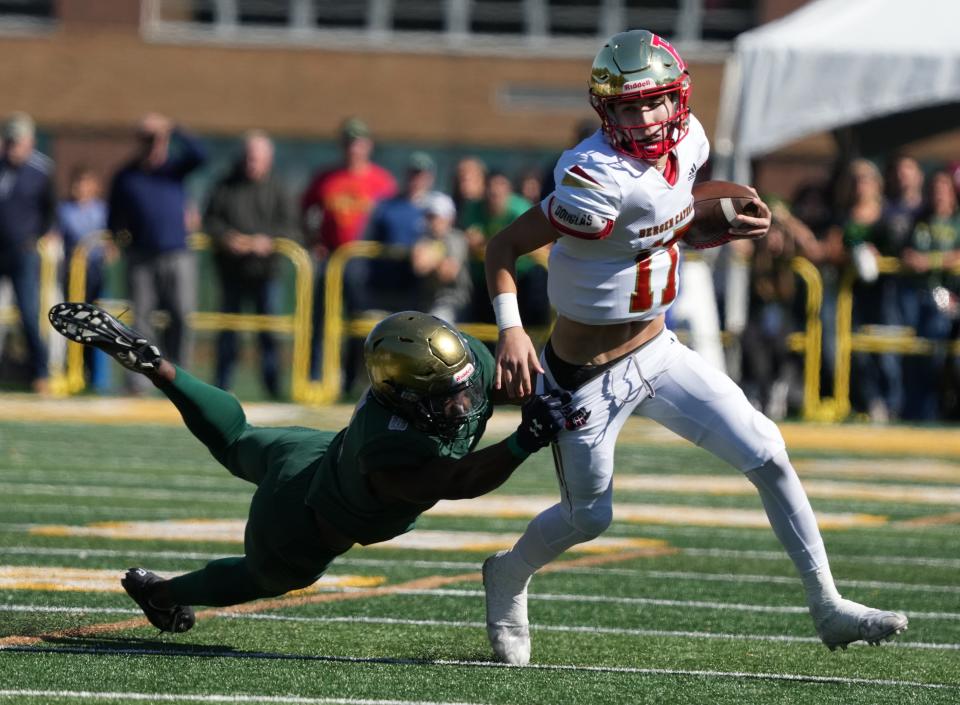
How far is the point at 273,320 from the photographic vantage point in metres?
15.1

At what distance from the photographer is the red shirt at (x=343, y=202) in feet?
50.4

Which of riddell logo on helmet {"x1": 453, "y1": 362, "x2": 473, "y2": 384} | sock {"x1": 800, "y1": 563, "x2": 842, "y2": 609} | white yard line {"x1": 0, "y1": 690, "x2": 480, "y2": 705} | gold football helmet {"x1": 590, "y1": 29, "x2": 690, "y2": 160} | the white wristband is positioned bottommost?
white yard line {"x1": 0, "y1": 690, "x2": 480, "y2": 705}

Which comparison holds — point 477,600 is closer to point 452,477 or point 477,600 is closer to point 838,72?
point 452,477

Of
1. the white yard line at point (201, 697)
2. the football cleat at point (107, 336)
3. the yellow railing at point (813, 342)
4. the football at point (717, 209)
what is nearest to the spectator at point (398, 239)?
the yellow railing at point (813, 342)

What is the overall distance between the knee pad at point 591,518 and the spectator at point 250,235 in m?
9.81

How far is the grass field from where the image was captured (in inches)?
199

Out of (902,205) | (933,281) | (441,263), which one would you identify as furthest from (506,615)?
(902,205)

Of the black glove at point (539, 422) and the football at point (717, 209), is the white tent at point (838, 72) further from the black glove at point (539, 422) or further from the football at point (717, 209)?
the black glove at point (539, 422)

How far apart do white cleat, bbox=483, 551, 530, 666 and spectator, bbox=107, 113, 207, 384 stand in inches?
364

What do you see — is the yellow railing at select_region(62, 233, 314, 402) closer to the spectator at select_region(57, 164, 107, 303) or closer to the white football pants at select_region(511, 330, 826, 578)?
the spectator at select_region(57, 164, 107, 303)

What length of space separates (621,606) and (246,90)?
2196 cm

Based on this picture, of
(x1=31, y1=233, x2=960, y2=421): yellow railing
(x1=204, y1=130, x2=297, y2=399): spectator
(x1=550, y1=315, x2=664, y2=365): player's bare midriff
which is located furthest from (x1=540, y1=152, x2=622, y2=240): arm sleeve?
(x1=204, y1=130, x2=297, y2=399): spectator

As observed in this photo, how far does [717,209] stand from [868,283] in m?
9.57

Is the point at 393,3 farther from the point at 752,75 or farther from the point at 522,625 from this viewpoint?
the point at 522,625
